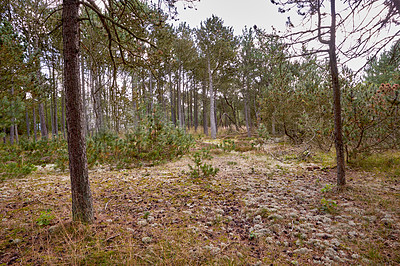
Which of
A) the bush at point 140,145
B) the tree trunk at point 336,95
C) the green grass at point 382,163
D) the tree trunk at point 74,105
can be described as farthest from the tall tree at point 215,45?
the tree trunk at point 74,105

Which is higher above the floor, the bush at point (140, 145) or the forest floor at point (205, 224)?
the bush at point (140, 145)

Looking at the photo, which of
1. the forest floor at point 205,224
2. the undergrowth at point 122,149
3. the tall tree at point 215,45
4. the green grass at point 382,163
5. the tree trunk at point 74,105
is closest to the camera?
the forest floor at point 205,224

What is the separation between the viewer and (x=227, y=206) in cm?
317

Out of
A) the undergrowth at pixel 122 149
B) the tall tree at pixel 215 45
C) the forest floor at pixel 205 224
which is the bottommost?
the forest floor at pixel 205 224

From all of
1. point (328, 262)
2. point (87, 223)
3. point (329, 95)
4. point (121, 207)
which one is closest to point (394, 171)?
point (329, 95)

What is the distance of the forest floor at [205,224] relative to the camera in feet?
6.14

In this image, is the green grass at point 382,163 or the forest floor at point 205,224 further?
the green grass at point 382,163

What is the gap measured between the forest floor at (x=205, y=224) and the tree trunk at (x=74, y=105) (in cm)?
49

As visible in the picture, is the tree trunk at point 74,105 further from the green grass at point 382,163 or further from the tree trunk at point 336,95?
the green grass at point 382,163

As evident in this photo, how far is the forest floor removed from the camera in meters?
1.87

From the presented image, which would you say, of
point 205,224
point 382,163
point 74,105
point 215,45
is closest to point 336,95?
point 382,163

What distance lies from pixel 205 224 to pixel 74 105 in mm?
2269

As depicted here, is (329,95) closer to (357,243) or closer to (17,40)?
(357,243)

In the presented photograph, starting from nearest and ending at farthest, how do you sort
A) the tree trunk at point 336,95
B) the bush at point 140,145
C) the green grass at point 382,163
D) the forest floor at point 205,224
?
the forest floor at point 205,224 → the tree trunk at point 336,95 → the green grass at point 382,163 → the bush at point 140,145
